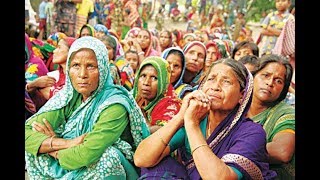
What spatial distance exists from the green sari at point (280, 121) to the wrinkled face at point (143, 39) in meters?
0.89

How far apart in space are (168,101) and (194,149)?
0.40 meters

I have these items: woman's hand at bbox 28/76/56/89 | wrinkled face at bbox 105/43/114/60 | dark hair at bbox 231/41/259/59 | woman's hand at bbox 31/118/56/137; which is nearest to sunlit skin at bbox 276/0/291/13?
dark hair at bbox 231/41/259/59

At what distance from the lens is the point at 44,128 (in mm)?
3422

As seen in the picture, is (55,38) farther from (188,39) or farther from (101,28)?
(188,39)

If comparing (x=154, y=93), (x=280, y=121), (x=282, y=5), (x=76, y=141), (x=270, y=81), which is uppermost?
(x=282, y=5)

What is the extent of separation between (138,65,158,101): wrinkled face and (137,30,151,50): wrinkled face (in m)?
0.55

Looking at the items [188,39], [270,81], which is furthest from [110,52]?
[270,81]

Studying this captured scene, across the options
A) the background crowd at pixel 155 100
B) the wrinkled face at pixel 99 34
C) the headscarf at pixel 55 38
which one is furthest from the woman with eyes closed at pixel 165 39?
the headscarf at pixel 55 38

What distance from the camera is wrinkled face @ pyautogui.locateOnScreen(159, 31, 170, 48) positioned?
4032 millimetres

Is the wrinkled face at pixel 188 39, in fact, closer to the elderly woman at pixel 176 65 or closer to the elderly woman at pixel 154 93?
the elderly woman at pixel 176 65

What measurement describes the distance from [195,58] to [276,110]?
1.85 ft

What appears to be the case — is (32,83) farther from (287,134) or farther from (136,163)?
(287,134)

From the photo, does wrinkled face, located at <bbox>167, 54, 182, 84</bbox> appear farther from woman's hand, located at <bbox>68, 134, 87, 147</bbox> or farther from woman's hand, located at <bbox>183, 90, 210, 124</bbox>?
woman's hand, located at <bbox>68, 134, 87, 147</bbox>

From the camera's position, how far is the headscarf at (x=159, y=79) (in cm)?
348
